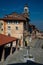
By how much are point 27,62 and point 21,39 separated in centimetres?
2205

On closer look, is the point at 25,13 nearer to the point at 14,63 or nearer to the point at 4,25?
the point at 4,25

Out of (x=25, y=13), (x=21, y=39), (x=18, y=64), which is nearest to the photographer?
(x=18, y=64)

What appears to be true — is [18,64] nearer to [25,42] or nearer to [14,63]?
[14,63]

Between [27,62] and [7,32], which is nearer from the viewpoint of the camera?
→ [27,62]

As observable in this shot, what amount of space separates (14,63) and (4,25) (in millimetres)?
24401

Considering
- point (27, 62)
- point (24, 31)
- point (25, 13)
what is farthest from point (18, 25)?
point (27, 62)

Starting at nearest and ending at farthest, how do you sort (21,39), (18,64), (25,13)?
(18,64), (21,39), (25,13)

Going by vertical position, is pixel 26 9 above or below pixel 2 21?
above

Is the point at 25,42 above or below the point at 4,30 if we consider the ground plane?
below

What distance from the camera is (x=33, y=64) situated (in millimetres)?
28609

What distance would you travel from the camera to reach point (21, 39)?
51656 millimetres

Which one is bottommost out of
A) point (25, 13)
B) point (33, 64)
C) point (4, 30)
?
point (33, 64)

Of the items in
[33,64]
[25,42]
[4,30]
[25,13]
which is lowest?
[33,64]

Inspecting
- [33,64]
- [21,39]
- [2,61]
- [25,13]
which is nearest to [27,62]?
[33,64]
